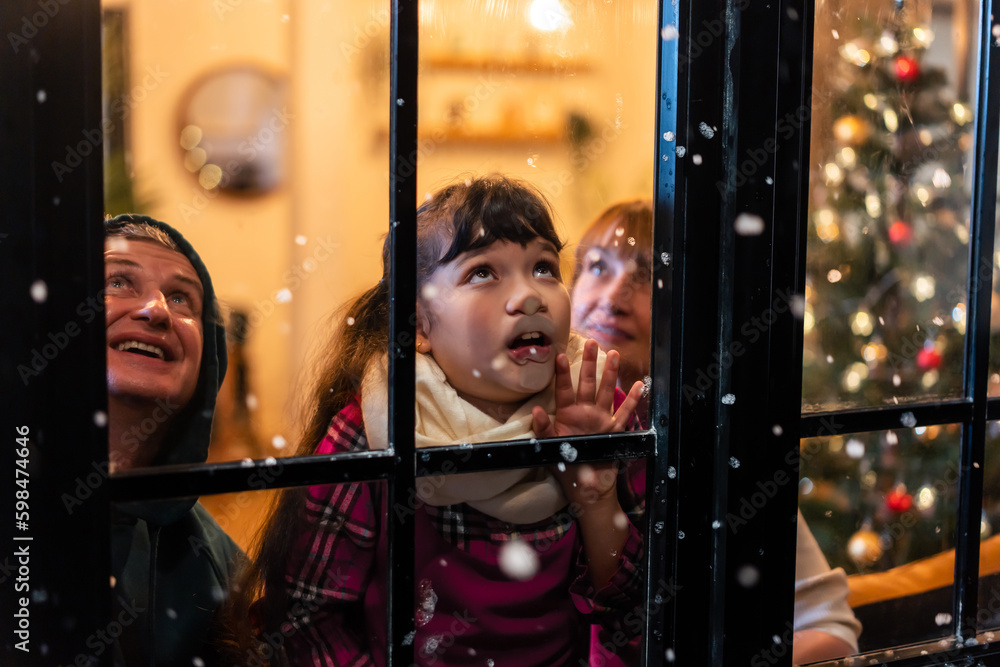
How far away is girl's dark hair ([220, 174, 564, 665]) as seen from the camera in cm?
80

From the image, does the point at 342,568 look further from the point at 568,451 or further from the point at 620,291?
the point at 620,291

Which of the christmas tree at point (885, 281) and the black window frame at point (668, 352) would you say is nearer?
the black window frame at point (668, 352)

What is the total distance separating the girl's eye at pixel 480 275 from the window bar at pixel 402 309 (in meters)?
0.07

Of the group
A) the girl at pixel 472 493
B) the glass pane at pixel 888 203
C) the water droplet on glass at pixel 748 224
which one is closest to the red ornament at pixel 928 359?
the glass pane at pixel 888 203

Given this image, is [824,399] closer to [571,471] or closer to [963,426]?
[963,426]

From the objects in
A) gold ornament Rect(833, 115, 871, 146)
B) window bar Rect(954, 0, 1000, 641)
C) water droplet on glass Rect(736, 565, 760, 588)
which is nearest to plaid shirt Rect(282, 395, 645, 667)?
water droplet on glass Rect(736, 565, 760, 588)

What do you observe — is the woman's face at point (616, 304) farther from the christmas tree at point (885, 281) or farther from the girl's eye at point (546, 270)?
the christmas tree at point (885, 281)

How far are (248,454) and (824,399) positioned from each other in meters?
0.78

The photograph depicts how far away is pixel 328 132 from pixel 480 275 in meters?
0.23

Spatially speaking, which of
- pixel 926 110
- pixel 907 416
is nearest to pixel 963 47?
pixel 926 110

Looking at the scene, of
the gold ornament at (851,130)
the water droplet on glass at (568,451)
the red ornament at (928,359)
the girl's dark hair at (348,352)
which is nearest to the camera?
the girl's dark hair at (348,352)

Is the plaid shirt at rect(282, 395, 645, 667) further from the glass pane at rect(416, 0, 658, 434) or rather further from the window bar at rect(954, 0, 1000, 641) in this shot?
the window bar at rect(954, 0, 1000, 641)

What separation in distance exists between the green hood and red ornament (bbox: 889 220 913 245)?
36.6 inches

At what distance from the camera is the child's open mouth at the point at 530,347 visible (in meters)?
0.88
